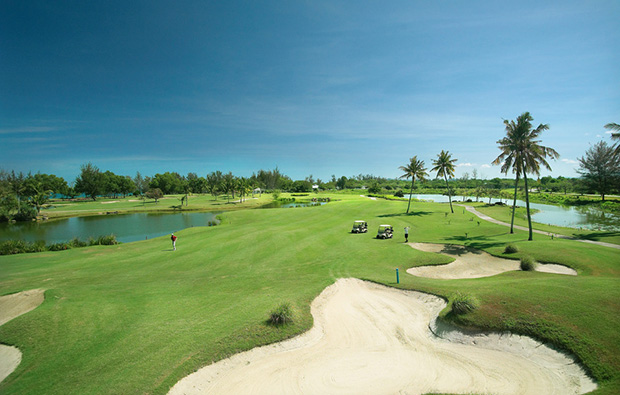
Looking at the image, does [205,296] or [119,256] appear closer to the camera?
[205,296]

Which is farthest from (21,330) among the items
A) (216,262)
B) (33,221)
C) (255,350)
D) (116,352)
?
(33,221)

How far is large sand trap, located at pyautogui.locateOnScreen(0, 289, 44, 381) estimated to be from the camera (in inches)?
364

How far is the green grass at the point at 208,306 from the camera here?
8.30 m

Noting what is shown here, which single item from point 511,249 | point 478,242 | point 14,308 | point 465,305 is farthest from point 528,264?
point 14,308

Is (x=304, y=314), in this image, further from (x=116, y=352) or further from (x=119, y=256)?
(x=119, y=256)

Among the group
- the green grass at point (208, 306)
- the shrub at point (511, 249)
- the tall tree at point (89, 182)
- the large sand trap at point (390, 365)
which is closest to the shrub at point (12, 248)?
the green grass at point (208, 306)

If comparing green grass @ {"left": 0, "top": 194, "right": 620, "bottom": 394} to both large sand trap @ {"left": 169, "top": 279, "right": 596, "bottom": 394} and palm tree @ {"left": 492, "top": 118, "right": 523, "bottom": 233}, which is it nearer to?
large sand trap @ {"left": 169, "top": 279, "right": 596, "bottom": 394}

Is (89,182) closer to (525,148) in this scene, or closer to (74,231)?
(74,231)

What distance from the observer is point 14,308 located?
12977mm

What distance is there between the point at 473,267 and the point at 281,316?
1798 cm

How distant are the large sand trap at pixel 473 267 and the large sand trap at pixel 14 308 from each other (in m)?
22.3

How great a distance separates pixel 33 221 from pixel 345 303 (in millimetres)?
83114

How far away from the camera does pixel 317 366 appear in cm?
928

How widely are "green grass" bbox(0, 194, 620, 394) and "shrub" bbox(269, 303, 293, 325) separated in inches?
10.8
